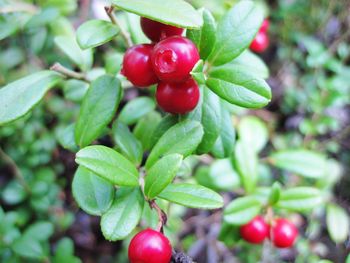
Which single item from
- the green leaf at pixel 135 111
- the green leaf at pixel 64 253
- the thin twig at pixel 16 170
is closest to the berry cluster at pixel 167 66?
the green leaf at pixel 135 111

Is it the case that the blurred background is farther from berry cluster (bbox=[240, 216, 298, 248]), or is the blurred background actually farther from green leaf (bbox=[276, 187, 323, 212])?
green leaf (bbox=[276, 187, 323, 212])

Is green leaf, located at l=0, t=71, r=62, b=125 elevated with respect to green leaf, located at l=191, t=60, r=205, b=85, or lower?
lower

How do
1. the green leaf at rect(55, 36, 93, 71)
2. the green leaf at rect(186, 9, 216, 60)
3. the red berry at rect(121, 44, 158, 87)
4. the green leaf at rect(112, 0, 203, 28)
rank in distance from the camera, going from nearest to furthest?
1. the green leaf at rect(112, 0, 203, 28)
2. the red berry at rect(121, 44, 158, 87)
3. the green leaf at rect(186, 9, 216, 60)
4. the green leaf at rect(55, 36, 93, 71)

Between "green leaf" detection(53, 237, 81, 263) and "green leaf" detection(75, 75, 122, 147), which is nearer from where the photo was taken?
"green leaf" detection(75, 75, 122, 147)

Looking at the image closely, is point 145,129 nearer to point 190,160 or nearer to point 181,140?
point 181,140

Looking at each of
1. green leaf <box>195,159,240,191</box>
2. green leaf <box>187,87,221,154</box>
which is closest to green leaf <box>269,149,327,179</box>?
green leaf <box>195,159,240,191</box>

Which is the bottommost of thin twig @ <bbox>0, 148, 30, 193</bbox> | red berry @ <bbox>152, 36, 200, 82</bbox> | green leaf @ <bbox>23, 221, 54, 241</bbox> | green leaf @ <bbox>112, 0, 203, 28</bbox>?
green leaf @ <bbox>23, 221, 54, 241</bbox>

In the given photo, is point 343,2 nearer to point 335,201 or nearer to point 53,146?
point 335,201

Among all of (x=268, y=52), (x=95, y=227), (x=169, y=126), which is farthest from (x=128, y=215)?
(x=268, y=52)
